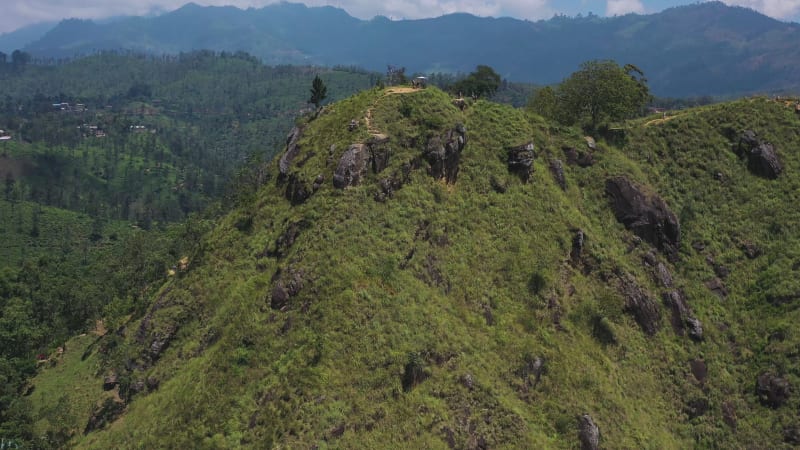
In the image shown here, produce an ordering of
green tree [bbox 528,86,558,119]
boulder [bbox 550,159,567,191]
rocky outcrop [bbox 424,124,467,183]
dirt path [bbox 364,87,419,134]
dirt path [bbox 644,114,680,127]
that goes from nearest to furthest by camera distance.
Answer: dirt path [bbox 364,87,419,134] < rocky outcrop [bbox 424,124,467,183] < boulder [bbox 550,159,567,191] < dirt path [bbox 644,114,680,127] < green tree [bbox 528,86,558,119]

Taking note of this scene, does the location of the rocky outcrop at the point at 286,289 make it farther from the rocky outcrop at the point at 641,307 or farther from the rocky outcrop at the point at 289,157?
the rocky outcrop at the point at 641,307

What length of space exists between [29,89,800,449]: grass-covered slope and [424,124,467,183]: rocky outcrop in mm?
852

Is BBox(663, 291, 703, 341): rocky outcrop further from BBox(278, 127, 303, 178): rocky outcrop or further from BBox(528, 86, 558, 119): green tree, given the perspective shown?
BBox(278, 127, 303, 178): rocky outcrop

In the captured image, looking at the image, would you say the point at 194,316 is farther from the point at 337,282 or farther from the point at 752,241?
the point at 752,241

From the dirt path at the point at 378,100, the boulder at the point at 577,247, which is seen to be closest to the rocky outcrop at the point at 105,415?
the dirt path at the point at 378,100

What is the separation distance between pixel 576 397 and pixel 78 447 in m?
45.4

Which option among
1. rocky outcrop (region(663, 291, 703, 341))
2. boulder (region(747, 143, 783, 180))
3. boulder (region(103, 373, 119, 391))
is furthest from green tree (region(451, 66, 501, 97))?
boulder (region(103, 373, 119, 391))

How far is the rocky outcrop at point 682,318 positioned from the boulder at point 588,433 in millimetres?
18647

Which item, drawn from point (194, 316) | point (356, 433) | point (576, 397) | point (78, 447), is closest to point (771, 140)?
point (576, 397)

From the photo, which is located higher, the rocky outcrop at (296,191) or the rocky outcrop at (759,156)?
the rocky outcrop at (759,156)

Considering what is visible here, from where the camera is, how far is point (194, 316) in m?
55.4

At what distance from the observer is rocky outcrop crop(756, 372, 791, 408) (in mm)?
50375

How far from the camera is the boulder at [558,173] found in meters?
63.5

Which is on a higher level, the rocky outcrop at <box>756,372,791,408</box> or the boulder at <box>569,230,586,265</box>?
the boulder at <box>569,230,586,265</box>
